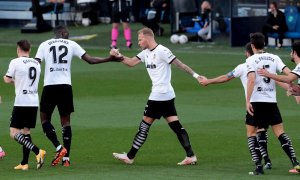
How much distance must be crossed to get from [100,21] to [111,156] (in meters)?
29.5

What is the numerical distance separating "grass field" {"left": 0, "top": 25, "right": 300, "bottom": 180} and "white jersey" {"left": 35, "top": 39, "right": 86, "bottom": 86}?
1365mm

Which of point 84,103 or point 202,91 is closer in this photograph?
point 84,103

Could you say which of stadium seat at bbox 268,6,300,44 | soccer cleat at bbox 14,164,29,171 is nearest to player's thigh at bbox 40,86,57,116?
soccer cleat at bbox 14,164,29,171

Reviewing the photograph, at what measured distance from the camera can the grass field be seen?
15359 mm

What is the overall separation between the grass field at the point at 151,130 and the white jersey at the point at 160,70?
1083 millimetres

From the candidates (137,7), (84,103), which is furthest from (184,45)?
(84,103)

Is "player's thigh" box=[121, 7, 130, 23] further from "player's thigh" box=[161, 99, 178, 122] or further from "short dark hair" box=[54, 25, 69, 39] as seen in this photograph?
"player's thigh" box=[161, 99, 178, 122]

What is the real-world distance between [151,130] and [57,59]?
4.49 meters

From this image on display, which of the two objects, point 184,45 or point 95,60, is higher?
point 95,60

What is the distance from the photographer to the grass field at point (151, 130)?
605 inches

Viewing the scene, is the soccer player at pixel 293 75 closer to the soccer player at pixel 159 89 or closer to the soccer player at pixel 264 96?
the soccer player at pixel 264 96

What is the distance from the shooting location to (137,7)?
46.2 metres

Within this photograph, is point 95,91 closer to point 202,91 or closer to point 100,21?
point 202,91

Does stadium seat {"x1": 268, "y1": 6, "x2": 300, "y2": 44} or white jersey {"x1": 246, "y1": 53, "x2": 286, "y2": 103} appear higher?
white jersey {"x1": 246, "y1": 53, "x2": 286, "y2": 103}
